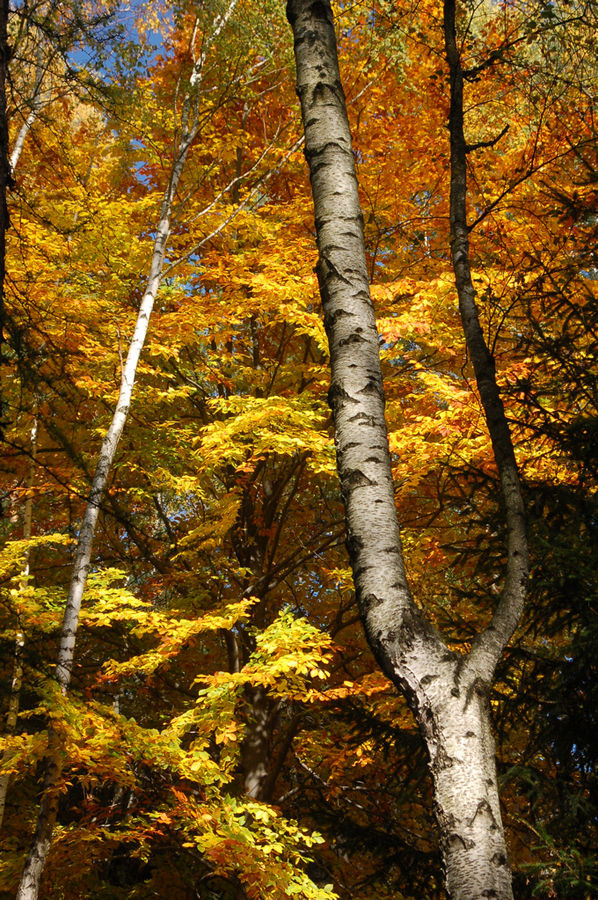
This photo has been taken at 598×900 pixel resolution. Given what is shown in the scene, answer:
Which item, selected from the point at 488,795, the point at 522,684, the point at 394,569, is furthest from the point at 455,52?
the point at 522,684

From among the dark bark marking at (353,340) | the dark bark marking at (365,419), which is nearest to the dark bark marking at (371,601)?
the dark bark marking at (365,419)

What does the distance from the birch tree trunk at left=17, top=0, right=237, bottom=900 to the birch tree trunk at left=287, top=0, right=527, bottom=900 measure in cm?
143

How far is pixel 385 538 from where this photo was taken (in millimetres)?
1893

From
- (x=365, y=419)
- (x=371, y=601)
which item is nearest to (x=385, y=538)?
(x=371, y=601)

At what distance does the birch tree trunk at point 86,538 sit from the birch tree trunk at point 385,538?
1.43 metres

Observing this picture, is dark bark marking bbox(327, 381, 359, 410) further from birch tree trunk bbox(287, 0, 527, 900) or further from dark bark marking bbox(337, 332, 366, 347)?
dark bark marking bbox(337, 332, 366, 347)

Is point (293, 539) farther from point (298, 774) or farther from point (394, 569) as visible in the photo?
point (394, 569)

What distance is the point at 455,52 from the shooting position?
3.48 m

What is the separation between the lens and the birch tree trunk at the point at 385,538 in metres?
1.53

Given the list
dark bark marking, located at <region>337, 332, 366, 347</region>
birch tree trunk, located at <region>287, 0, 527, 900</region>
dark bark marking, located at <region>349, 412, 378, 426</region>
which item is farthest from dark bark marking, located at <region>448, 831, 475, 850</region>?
dark bark marking, located at <region>337, 332, 366, 347</region>

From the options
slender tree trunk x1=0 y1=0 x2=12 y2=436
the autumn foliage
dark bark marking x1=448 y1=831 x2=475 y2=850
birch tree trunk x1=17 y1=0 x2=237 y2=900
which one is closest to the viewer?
dark bark marking x1=448 y1=831 x2=475 y2=850

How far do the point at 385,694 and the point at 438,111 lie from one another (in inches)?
311

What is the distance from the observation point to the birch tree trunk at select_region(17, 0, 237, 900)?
14.6 feet

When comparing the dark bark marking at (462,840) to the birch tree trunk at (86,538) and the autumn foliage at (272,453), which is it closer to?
the birch tree trunk at (86,538)
